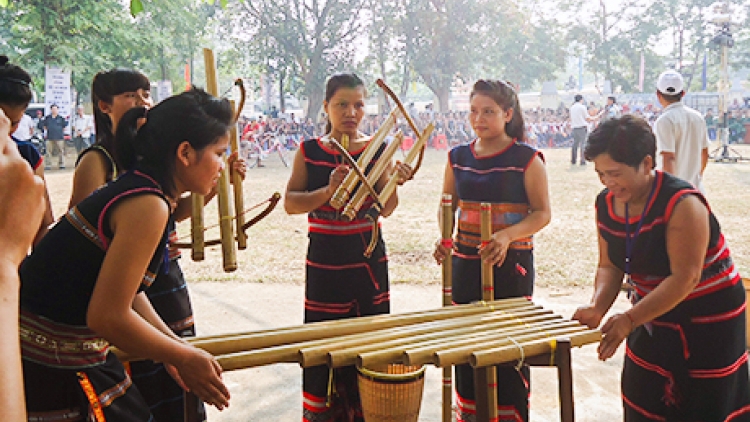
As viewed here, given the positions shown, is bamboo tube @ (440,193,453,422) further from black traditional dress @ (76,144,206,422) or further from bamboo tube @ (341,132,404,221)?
black traditional dress @ (76,144,206,422)

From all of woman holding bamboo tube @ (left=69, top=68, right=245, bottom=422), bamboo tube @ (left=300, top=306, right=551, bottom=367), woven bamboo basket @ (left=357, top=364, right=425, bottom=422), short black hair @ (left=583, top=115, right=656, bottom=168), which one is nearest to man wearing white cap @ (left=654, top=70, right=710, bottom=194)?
short black hair @ (left=583, top=115, right=656, bottom=168)

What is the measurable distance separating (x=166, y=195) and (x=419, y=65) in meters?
26.6

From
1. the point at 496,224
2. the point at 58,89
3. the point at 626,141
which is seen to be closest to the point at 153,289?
the point at 496,224

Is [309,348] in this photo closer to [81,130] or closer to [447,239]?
[447,239]

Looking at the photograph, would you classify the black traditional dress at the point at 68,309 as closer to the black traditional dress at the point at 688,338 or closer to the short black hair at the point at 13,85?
the short black hair at the point at 13,85

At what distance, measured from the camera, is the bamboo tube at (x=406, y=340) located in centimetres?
185

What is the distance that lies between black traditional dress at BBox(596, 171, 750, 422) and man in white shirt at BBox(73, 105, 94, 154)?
67.3 ft

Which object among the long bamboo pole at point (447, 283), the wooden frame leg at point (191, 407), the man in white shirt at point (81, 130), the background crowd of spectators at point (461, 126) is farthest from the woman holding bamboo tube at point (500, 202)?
the man in white shirt at point (81, 130)

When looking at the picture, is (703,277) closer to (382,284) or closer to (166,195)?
(382,284)

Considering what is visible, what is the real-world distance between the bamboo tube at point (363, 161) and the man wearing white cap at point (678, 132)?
114 inches

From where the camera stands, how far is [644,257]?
2289 mm

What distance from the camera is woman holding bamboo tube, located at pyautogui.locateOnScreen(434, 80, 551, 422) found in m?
2.95

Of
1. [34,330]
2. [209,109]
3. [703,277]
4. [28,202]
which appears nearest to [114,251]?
[34,330]

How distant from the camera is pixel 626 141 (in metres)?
2.19
